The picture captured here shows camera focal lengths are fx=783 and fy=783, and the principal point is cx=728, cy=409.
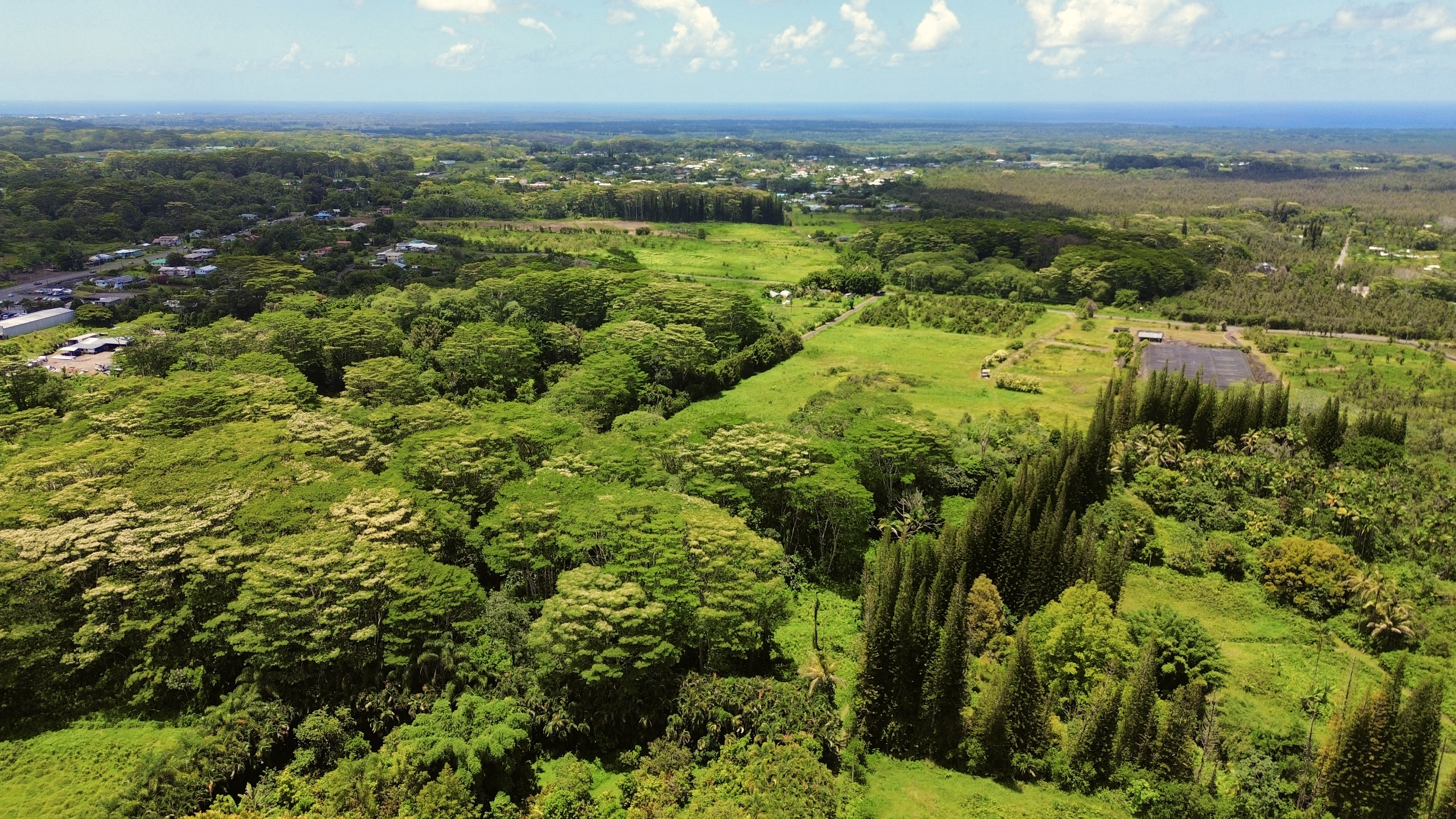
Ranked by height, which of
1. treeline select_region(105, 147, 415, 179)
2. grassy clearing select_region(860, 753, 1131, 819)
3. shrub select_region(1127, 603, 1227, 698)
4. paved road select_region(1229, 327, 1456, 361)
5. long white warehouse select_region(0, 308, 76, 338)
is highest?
treeline select_region(105, 147, 415, 179)

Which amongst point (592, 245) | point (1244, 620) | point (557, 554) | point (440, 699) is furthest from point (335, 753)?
point (592, 245)

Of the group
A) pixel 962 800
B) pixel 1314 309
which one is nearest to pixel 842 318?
pixel 1314 309

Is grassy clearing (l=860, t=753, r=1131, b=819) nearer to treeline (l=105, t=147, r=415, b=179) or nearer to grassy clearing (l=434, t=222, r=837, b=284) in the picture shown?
grassy clearing (l=434, t=222, r=837, b=284)

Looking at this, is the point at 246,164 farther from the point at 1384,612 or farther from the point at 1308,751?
the point at 1308,751

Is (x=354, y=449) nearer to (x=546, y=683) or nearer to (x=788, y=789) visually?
(x=546, y=683)

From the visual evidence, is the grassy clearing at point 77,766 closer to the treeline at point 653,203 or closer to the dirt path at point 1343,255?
the treeline at point 653,203

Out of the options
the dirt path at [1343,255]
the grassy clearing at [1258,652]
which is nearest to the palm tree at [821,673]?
the grassy clearing at [1258,652]

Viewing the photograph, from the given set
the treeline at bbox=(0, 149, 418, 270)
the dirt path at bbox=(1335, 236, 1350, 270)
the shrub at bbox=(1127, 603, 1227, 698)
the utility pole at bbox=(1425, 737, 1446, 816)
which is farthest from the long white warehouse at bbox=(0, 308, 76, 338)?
the dirt path at bbox=(1335, 236, 1350, 270)
